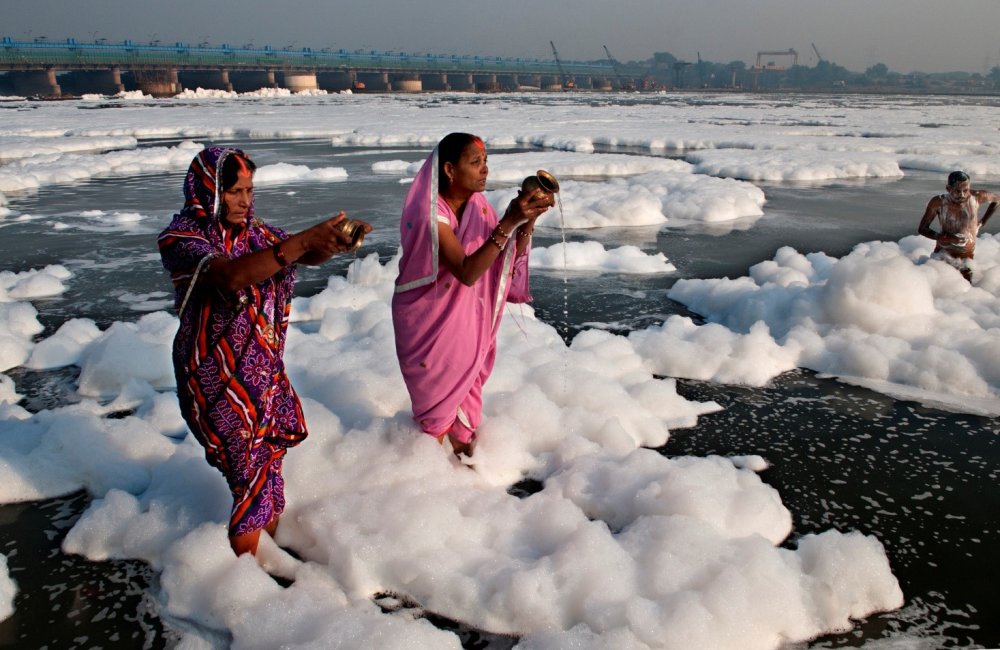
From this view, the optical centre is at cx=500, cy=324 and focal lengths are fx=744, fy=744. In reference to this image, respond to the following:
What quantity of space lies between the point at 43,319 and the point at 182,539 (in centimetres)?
391

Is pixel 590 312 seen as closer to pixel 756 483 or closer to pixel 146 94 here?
pixel 756 483

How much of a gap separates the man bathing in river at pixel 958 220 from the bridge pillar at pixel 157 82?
230 ft

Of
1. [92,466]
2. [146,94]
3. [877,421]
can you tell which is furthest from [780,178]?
[146,94]

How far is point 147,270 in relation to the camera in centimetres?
711

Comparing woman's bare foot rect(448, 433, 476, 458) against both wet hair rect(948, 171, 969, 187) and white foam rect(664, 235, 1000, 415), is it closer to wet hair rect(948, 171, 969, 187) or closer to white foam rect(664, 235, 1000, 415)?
white foam rect(664, 235, 1000, 415)

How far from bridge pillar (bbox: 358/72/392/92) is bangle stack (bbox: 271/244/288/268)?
9654 centimetres

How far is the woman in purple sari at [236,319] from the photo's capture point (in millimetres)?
2033

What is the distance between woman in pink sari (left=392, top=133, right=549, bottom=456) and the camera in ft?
8.46

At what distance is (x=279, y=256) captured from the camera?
2.01 meters

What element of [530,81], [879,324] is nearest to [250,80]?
[530,81]

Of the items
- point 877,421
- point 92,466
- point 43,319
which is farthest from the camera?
point 43,319

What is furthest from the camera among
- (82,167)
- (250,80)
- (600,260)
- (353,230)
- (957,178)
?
(250,80)

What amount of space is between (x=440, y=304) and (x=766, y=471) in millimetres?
1690

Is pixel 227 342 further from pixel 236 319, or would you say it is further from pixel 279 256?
pixel 279 256
